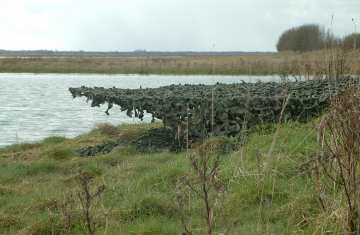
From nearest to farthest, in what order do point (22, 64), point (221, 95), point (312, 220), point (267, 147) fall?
point (312, 220), point (267, 147), point (221, 95), point (22, 64)

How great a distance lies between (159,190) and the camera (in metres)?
4.06

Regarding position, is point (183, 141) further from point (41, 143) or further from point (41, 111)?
point (41, 111)

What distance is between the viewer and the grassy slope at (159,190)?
3.03m

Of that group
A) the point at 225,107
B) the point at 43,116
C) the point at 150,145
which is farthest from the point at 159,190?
the point at 43,116

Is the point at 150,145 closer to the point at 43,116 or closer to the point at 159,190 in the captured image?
the point at 159,190

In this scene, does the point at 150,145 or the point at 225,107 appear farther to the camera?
the point at 150,145

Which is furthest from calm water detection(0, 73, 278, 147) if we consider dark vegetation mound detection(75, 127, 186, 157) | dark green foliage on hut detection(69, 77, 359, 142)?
dark green foliage on hut detection(69, 77, 359, 142)

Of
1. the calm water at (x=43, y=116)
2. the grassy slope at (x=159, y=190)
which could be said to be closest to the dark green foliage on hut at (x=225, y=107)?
the grassy slope at (x=159, y=190)

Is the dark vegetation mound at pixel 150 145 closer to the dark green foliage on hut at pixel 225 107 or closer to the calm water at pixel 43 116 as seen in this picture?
the dark green foliage on hut at pixel 225 107

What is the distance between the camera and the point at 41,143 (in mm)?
7637

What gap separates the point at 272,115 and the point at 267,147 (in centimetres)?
127

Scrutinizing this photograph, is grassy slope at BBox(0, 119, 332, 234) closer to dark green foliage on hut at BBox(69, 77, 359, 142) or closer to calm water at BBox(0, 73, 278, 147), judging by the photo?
dark green foliage on hut at BBox(69, 77, 359, 142)

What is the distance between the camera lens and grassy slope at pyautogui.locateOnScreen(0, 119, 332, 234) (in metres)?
3.03

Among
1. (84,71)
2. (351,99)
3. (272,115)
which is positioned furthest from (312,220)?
(84,71)
